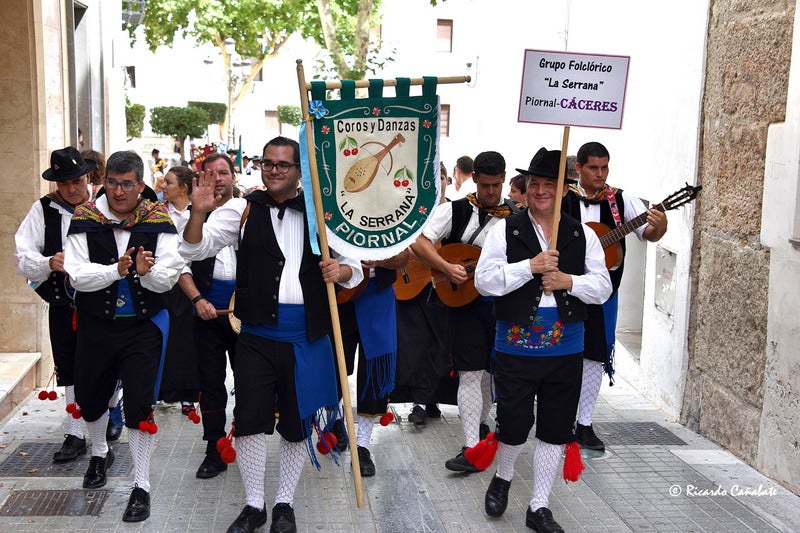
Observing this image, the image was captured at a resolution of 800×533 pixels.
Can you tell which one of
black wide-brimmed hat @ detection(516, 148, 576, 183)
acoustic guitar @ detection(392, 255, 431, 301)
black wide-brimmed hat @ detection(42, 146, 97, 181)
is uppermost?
black wide-brimmed hat @ detection(516, 148, 576, 183)

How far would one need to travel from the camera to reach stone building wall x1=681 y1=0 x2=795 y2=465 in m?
6.74

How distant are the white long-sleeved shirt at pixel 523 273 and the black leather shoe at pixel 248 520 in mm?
1644

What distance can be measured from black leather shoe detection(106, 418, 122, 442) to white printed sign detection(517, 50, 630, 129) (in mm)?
3526

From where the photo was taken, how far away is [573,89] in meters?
5.76

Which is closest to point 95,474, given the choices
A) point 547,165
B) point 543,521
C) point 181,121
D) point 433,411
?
point 543,521

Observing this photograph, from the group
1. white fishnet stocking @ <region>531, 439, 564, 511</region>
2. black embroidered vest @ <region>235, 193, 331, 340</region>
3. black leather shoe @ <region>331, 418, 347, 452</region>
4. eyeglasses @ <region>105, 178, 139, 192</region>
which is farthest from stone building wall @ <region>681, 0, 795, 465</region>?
eyeglasses @ <region>105, 178, 139, 192</region>

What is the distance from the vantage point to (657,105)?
30.1 ft

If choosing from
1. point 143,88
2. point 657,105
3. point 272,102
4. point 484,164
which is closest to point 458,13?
point 272,102

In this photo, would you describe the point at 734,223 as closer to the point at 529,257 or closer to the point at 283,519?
the point at 529,257

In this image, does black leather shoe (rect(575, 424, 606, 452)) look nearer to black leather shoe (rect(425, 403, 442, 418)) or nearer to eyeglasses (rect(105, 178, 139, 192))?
black leather shoe (rect(425, 403, 442, 418))

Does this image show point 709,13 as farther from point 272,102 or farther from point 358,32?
point 272,102

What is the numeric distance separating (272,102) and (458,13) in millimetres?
14615

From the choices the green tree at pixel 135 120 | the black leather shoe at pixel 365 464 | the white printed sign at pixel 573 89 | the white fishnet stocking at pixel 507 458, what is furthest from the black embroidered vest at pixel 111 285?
the green tree at pixel 135 120

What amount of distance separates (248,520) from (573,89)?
2.92 metres
